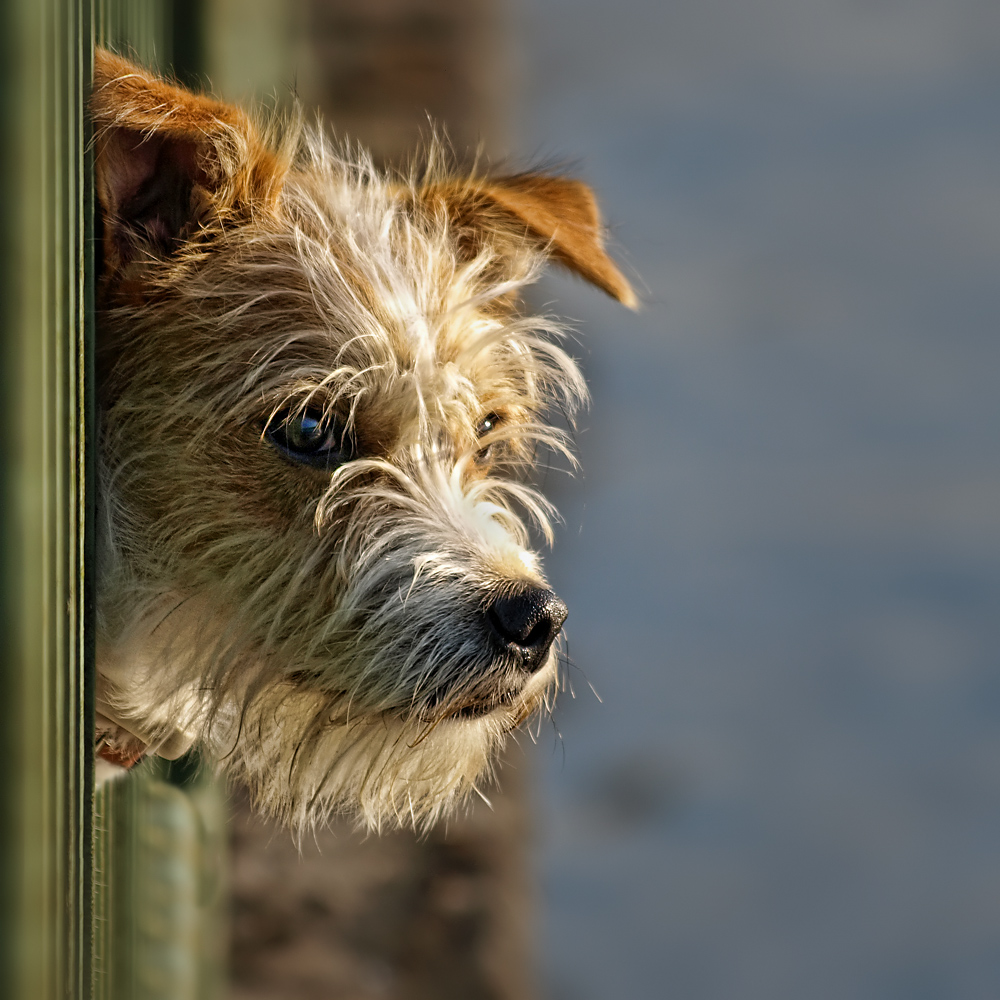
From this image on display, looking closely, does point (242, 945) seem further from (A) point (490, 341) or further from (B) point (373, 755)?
(A) point (490, 341)

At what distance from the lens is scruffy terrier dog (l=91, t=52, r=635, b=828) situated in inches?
65.8

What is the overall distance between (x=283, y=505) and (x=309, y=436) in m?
0.12

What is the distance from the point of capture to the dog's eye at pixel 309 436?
173 cm

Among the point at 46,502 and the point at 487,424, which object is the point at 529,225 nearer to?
the point at 487,424

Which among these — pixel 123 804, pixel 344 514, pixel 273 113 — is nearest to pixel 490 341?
pixel 344 514

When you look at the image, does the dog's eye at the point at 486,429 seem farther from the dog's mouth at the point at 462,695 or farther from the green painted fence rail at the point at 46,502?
the green painted fence rail at the point at 46,502

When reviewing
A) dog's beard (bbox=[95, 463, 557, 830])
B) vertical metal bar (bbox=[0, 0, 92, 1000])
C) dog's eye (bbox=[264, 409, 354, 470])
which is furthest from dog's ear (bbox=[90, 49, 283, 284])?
dog's beard (bbox=[95, 463, 557, 830])

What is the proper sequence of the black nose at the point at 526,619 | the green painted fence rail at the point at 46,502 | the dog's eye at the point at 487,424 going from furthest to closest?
the dog's eye at the point at 487,424 < the black nose at the point at 526,619 < the green painted fence rail at the point at 46,502

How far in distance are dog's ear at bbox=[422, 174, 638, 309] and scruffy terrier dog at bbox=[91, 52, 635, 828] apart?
1.14 ft

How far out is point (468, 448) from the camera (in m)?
1.94

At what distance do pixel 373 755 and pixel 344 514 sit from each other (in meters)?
0.41

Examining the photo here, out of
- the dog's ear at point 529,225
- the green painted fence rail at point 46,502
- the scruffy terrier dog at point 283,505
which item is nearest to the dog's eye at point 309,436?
the scruffy terrier dog at point 283,505

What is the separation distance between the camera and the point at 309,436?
1.75 m

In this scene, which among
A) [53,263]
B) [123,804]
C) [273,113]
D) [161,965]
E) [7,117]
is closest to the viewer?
[7,117]
